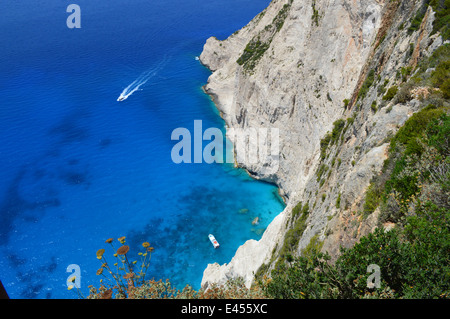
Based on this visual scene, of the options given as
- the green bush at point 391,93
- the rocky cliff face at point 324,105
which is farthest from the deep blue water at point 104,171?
the green bush at point 391,93

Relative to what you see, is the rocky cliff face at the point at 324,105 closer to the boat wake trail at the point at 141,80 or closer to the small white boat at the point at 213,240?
the small white boat at the point at 213,240

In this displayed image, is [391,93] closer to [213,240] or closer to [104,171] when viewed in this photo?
[213,240]

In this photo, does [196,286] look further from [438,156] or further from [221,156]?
[438,156]

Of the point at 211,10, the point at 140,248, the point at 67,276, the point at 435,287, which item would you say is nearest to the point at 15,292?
the point at 67,276

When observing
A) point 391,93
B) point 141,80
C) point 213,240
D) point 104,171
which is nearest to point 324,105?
point 391,93

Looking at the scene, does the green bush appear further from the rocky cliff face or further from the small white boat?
the small white boat

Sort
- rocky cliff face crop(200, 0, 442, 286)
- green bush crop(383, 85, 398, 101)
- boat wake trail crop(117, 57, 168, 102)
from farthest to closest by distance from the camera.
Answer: boat wake trail crop(117, 57, 168, 102) → green bush crop(383, 85, 398, 101) → rocky cliff face crop(200, 0, 442, 286)

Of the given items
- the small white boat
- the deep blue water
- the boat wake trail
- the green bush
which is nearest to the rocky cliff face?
the green bush
